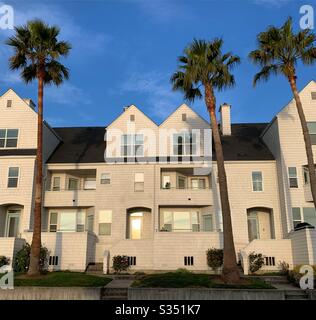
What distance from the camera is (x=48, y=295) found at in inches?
618

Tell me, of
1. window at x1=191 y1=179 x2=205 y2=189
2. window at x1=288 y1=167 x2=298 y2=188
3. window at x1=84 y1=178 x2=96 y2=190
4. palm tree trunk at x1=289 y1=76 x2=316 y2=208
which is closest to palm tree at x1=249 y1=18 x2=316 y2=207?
palm tree trunk at x1=289 y1=76 x2=316 y2=208

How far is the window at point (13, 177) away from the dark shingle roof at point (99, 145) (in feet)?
10.2

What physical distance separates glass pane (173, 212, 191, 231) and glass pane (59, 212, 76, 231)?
312 inches

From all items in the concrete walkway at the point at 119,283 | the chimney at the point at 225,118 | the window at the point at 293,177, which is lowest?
the concrete walkway at the point at 119,283

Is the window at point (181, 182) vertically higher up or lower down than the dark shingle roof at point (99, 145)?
lower down

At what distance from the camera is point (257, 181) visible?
92.2 feet

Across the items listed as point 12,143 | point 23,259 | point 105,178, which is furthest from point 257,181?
point 12,143

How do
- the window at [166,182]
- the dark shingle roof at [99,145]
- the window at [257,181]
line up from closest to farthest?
the window at [257,181] → the dark shingle roof at [99,145] → the window at [166,182]

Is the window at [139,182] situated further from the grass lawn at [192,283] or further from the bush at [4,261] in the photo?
the grass lawn at [192,283]

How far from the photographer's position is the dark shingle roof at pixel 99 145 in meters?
29.3

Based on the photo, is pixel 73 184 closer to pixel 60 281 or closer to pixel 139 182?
pixel 139 182

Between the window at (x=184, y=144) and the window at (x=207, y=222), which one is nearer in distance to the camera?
the window at (x=207, y=222)

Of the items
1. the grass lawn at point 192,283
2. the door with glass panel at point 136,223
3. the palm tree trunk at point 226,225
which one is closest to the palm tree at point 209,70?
the palm tree trunk at point 226,225

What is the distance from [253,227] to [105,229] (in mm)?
11285
